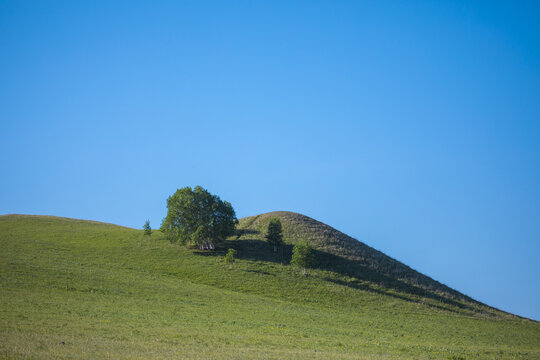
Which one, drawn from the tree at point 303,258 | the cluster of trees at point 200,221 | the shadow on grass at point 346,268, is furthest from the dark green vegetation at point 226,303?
the cluster of trees at point 200,221

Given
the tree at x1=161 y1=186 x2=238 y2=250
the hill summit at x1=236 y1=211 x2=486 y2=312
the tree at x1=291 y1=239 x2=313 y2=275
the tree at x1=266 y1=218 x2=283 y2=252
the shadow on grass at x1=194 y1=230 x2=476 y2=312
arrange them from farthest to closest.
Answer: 1. the tree at x1=266 y1=218 x2=283 y2=252
2. the tree at x1=161 y1=186 x2=238 y2=250
3. the hill summit at x1=236 y1=211 x2=486 y2=312
4. the tree at x1=291 y1=239 x2=313 y2=275
5. the shadow on grass at x1=194 y1=230 x2=476 y2=312

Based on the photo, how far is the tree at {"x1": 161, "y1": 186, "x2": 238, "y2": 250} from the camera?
72875mm

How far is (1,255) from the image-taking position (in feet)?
181

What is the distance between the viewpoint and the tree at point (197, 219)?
72.9 meters

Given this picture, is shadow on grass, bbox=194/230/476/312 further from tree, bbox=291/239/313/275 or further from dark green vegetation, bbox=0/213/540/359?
tree, bbox=291/239/313/275

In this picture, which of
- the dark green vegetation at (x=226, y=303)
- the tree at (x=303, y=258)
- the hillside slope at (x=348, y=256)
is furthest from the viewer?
the hillside slope at (x=348, y=256)

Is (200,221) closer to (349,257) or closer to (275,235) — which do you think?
(275,235)

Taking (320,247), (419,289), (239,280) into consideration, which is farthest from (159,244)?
(419,289)

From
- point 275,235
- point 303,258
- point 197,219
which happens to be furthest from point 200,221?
point 303,258

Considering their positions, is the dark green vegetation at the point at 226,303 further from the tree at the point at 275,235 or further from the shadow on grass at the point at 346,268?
the tree at the point at 275,235

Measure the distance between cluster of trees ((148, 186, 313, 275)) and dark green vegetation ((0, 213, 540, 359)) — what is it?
8.45 ft

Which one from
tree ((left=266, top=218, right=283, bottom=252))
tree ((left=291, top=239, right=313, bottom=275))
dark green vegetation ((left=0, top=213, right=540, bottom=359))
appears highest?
tree ((left=266, top=218, right=283, bottom=252))

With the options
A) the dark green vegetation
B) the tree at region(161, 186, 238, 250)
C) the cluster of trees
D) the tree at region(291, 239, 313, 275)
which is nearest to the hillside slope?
the dark green vegetation

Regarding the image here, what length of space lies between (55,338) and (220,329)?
39.9 ft
